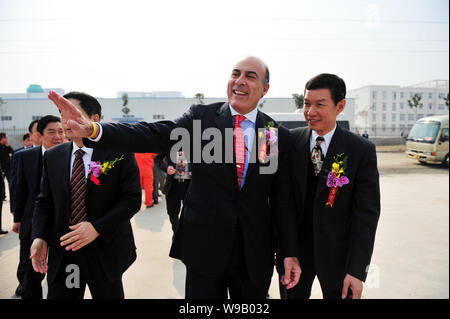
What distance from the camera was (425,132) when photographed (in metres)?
13.1

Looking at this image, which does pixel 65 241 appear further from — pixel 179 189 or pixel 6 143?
pixel 6 143

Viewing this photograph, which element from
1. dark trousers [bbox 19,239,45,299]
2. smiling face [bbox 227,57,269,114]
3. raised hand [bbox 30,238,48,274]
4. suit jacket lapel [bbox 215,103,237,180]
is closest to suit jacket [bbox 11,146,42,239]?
dark trousers [bbox 19,239,45,299]

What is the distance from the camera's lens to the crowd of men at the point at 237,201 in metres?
1.43

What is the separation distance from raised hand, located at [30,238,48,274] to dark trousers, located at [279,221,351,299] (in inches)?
62.6

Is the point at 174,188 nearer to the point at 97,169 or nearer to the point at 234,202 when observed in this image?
the point at 97,169

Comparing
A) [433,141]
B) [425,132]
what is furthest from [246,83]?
[425,132]

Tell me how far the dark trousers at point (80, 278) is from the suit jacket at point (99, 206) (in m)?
0.05

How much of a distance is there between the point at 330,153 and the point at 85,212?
1.57m

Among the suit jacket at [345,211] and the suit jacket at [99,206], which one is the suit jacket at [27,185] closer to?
the suit jacket at [99,206]

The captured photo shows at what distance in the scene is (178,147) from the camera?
4.63ft

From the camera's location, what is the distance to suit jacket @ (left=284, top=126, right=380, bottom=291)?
1539 mm

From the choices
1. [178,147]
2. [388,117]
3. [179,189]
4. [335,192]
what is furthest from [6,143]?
[388,117]

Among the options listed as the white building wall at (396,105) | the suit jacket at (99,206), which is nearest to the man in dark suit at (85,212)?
the suit jacket at (99,206)
